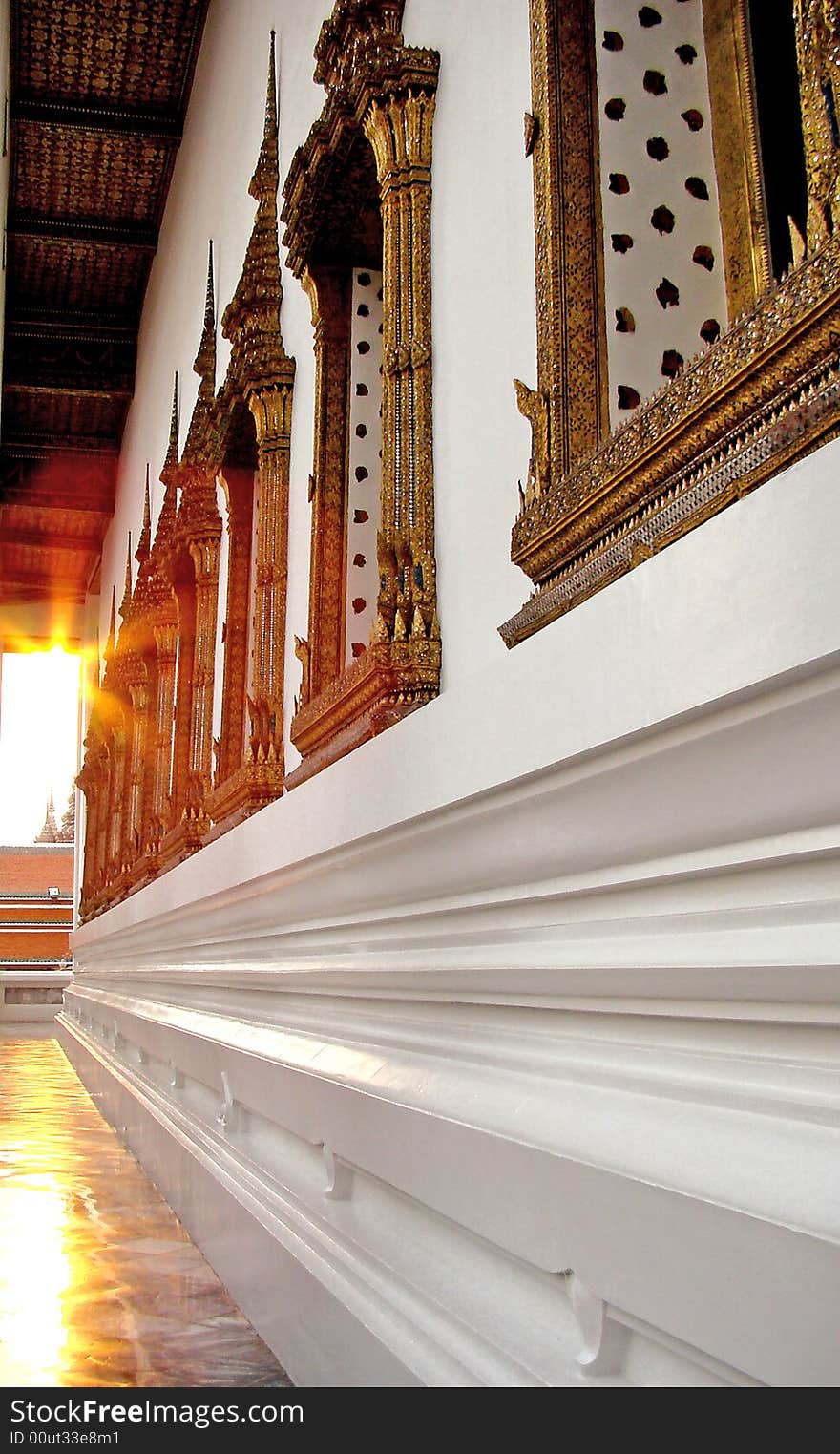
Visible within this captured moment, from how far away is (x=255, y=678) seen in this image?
154 inches

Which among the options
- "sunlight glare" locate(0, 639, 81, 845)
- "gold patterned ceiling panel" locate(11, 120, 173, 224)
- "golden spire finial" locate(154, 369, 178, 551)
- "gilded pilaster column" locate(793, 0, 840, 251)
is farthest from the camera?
"sunlight glare" locate(0, 639, 81, 845)

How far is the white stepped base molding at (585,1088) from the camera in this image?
64cm

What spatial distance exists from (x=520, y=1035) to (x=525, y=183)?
1.45m

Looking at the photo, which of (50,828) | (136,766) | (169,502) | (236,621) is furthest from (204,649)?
(50,828)

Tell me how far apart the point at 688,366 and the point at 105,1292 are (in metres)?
1.34

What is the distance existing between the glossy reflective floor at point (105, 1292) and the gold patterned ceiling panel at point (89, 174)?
23.8ft

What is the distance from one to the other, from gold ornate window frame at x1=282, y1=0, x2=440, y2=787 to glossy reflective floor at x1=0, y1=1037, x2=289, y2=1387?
3.10 feet

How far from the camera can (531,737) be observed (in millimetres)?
966

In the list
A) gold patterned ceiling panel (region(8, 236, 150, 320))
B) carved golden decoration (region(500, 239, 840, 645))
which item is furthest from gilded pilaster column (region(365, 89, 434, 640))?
gold patterned ceiling panel (region(8, 236, 150, 320))

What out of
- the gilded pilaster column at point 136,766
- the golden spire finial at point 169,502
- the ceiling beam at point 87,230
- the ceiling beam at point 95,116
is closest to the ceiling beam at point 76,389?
the ceiling beam at point 87,230

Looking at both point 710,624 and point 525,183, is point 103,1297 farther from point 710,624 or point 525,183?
point 525,183

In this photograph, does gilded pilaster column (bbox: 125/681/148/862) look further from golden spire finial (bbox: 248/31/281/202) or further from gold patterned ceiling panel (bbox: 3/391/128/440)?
gold patterned ceiling panel (bbox: 3/391/128/440)

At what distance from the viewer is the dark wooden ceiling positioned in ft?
25.1

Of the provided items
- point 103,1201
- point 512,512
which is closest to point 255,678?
point 103,1201
